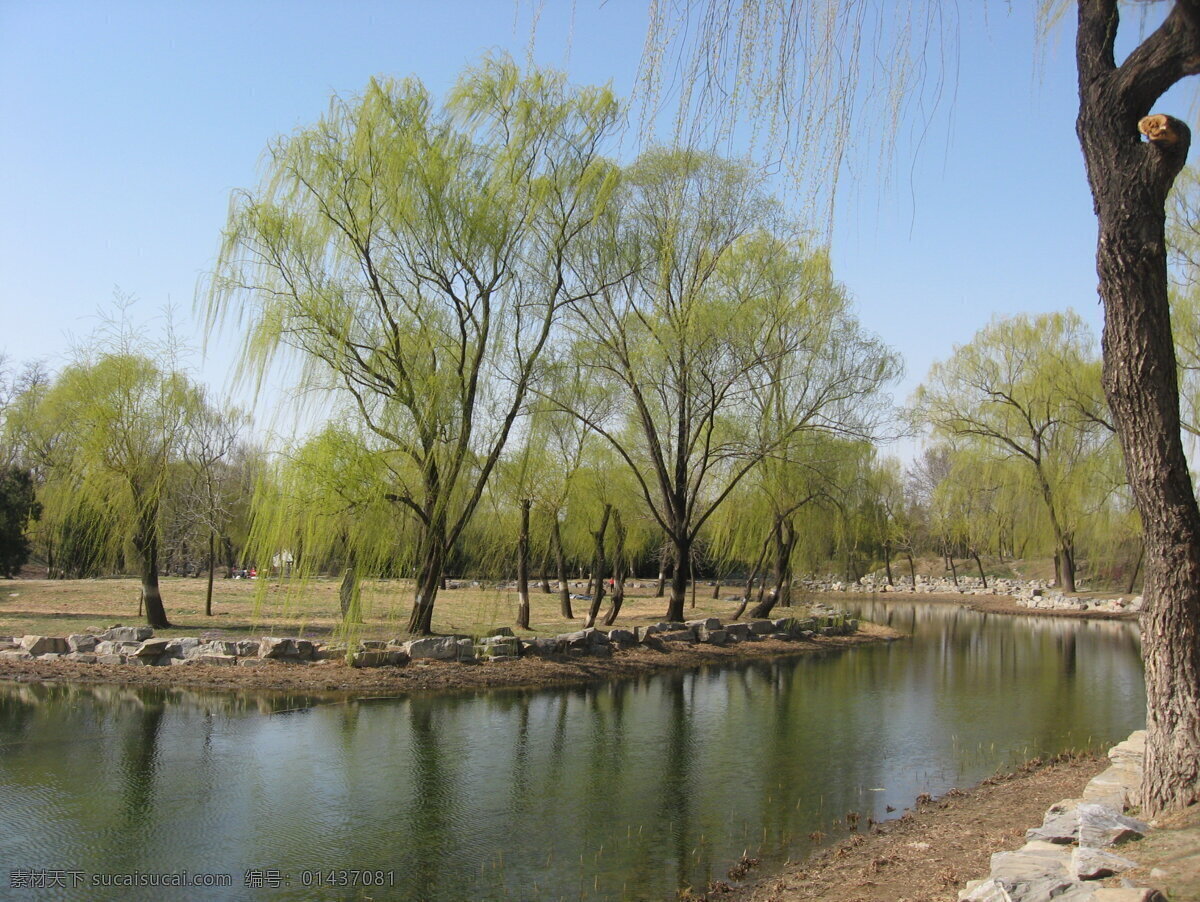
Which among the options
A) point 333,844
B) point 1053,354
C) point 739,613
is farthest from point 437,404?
point 1053,354

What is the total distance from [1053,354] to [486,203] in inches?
806

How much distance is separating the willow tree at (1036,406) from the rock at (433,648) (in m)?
19.9

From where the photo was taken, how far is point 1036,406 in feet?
Result: 91.4

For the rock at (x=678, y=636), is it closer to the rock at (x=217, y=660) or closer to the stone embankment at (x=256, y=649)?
the stone embankment at (x=256, y=649)

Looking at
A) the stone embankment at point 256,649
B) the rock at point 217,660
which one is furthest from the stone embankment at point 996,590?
the rock at point 217,660

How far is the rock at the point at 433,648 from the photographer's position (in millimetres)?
11922

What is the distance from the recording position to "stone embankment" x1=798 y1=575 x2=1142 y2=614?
26.6 meters

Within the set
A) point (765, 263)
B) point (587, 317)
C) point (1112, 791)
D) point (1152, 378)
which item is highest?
point (765, 263)

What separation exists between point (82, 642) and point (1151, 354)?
→ 12.4 metres

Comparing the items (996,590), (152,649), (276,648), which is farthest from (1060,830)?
(996,590)

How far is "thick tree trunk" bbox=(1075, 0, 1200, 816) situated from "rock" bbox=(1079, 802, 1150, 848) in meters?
0.29

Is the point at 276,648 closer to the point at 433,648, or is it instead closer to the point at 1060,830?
the point at 433,648

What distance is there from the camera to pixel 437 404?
11.8 metres

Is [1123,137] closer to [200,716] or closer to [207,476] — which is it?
[200,716]
